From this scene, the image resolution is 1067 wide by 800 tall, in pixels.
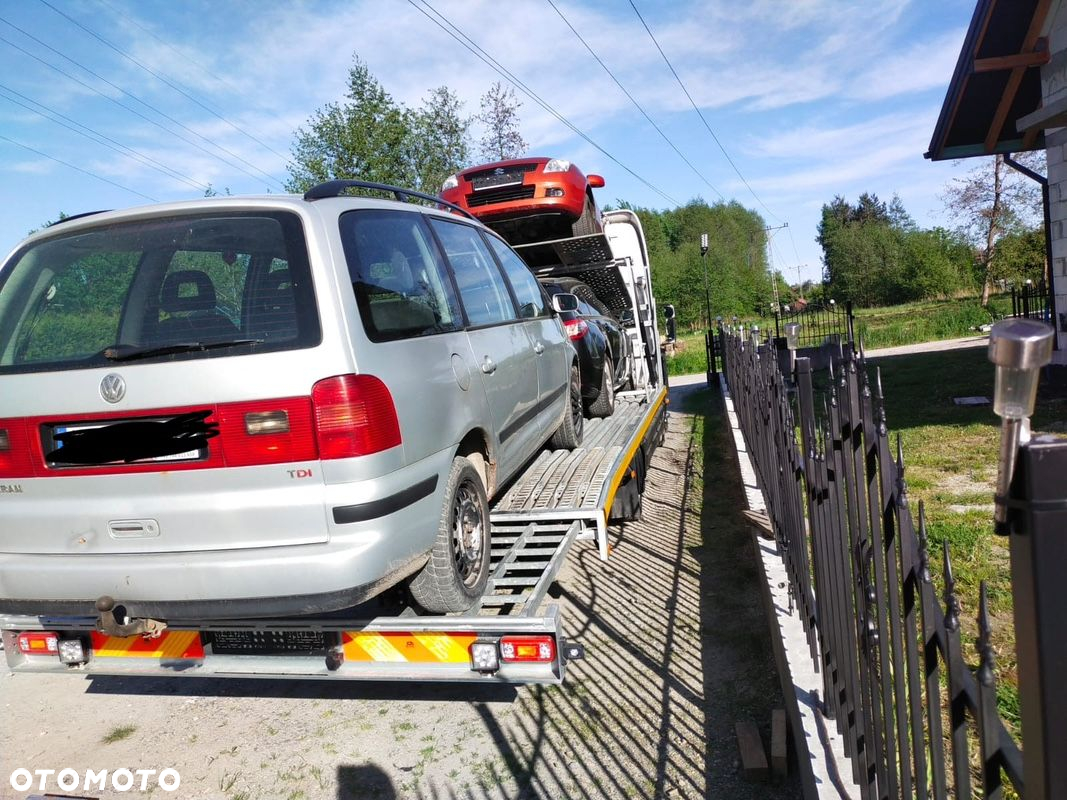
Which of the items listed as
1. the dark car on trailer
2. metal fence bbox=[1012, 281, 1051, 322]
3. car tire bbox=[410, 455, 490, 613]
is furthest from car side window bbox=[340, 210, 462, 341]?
metal fence bbox=[1012, 281, 1051, 322]

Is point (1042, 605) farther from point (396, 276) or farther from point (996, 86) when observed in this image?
point (996, 86)

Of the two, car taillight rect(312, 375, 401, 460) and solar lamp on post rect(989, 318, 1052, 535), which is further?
car taillight rect(312, 375, 401, 460)

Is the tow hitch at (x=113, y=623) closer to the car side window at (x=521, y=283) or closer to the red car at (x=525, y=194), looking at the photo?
the car side window at (x=521, y=283)

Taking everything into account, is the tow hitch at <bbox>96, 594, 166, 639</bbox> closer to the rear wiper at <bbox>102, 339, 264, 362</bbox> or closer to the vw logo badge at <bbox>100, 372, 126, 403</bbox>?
the vw logo badge at <bbox>100, 372, 126, 403</bbox>

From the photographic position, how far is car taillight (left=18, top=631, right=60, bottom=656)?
3518 millimetres

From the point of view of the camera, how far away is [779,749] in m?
3.20

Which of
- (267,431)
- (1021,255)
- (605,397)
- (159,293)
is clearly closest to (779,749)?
(267,431)

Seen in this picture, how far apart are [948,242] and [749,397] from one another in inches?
1939

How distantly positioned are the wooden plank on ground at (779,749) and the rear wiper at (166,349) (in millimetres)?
2564

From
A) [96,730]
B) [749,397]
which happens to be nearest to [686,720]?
[96,730]

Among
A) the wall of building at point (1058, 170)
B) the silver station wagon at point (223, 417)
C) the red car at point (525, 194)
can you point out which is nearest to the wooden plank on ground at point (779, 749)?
the silver station wagon at point (223, 417)

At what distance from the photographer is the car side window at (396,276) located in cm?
306

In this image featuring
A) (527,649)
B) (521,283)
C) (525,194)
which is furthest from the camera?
(525,194)

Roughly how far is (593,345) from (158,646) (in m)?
4.53
